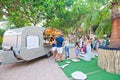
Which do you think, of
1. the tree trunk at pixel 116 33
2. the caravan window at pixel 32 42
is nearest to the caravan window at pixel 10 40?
the caravan window at pixel 32 42

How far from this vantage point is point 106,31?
32.8 feet

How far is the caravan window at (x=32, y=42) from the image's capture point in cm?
1034

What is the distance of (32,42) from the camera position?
425 inches

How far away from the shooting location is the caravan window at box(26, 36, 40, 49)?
407 inches

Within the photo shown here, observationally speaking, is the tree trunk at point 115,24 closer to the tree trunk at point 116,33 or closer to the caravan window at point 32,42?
the tree trunk at point 116,33

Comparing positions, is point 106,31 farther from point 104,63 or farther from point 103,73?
point 103,73

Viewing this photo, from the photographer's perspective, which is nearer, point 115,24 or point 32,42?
point 115,24

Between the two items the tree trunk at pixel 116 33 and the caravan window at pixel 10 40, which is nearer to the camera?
the tree trunk at pixel 116 33

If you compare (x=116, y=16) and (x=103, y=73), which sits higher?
(x=116, y=16)

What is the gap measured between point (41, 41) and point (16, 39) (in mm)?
2238

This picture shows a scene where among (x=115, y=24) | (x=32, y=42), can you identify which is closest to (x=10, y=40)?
(x=32, y=42)

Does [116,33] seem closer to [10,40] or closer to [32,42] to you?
[32,42]

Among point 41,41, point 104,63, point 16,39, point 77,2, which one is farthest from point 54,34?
point 77,2

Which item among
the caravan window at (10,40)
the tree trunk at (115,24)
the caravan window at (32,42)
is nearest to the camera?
the tree trunk at (115,24)
